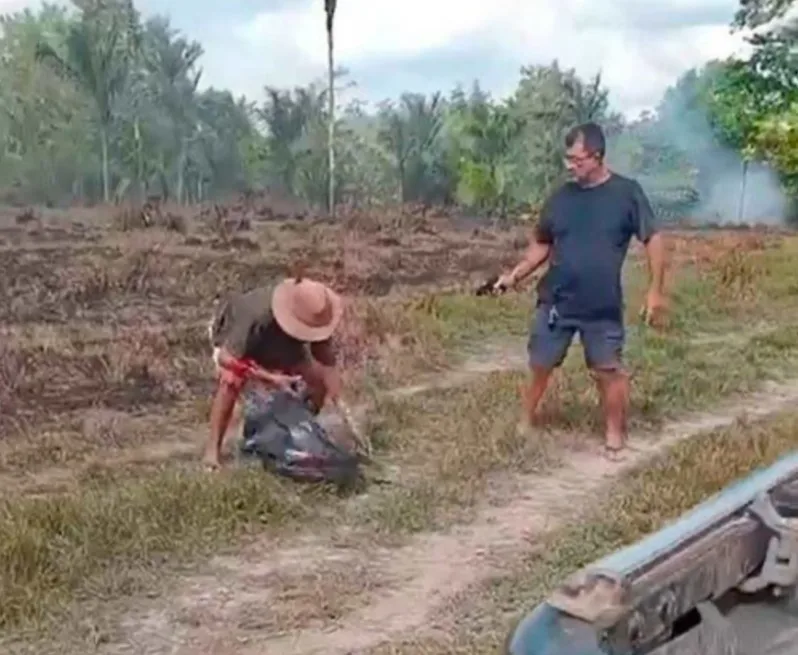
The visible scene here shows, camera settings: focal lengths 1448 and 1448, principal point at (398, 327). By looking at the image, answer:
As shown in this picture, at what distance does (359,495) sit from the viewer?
580cm

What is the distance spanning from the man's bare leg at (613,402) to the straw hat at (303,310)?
4.54 ft

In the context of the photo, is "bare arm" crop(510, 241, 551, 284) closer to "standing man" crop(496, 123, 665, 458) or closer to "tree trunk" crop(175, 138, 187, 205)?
"standing man" crop(496, 123, 665, 458)

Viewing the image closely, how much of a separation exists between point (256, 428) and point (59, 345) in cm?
468

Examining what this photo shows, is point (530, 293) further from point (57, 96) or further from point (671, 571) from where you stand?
point (57, 96)

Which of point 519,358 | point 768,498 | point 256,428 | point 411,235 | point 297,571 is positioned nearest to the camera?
point 768,498

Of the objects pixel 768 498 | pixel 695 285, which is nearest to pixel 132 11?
pixel 695 285

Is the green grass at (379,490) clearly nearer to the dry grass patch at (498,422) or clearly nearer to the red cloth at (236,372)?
the dry grass patch at (498,422)

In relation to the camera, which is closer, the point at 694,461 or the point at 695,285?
the point at 694,461

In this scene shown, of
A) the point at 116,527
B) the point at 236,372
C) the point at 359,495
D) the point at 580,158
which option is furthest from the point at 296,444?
the point at 580,158

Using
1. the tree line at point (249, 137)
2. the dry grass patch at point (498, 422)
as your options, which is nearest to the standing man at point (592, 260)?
the dry grass patch at point (498, 422)

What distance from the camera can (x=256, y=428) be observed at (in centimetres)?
597

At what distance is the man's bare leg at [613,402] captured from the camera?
6.62 metres

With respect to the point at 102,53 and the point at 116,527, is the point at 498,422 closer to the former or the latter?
the point at 116,527

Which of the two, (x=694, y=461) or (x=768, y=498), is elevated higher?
(x=768, y=498)
